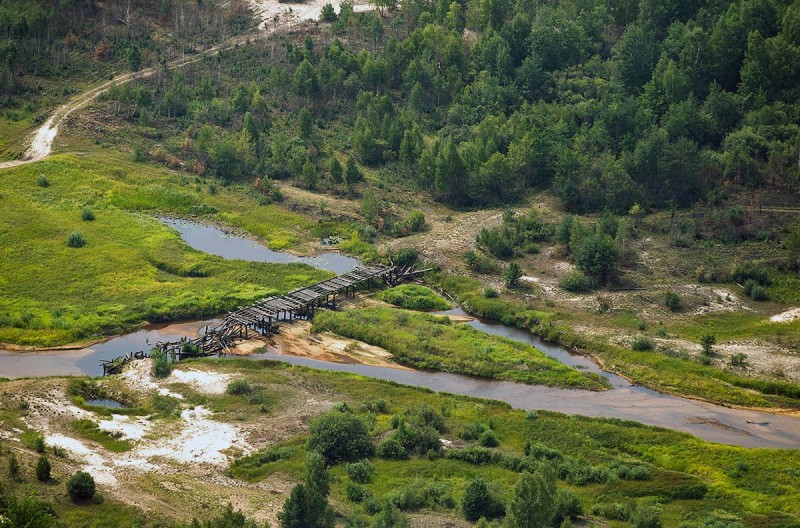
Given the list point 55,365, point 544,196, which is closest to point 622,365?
point 544,196

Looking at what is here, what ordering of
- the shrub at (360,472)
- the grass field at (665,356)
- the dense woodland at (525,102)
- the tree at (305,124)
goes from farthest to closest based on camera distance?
the tree at (305,124)
the dense woodland at (525,102)
the grass field at (665,356)
the shrub at (360,472)

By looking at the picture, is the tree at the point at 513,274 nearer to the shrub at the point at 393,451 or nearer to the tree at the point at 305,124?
the shrub at the point at 393,451

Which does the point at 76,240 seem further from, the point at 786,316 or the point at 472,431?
the point at 786,316

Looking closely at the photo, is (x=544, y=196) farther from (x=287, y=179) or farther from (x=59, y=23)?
(x=59, y=23)

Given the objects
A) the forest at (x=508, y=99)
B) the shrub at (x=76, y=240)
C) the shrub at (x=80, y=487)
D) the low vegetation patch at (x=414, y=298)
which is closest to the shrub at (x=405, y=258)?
the low vegetation patch at (x=414, y=298)

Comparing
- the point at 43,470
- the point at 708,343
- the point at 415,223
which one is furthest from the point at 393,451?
the point at 415,223
